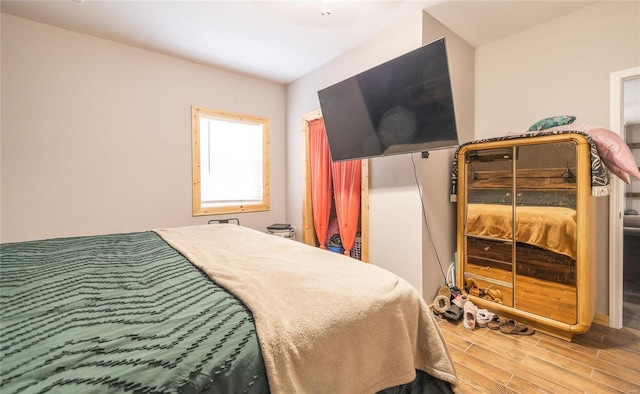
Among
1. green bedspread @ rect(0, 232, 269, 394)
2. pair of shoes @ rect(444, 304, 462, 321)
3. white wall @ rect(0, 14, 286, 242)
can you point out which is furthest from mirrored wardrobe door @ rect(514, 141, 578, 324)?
white wall @ rect(0, 14, 286, 242)

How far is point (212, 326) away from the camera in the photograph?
74 cm

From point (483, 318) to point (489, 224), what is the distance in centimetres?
77

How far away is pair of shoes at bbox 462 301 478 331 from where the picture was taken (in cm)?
218

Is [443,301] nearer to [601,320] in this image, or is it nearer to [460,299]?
[460,299]

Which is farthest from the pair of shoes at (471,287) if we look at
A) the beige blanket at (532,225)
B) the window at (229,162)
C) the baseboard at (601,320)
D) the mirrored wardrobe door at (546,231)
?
the window at (229,162)

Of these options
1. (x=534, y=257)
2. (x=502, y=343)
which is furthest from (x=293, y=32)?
(x=502, y=343)

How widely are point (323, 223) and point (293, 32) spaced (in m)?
2.16

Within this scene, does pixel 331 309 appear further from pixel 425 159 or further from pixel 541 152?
pixel 541 152

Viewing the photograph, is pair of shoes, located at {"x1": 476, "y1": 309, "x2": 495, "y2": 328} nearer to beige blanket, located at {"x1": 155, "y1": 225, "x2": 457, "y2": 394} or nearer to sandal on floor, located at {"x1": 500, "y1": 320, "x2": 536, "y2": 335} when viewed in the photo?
sandal on floor, located at {"x1": 500, "y1": 320, "x2": 536, "y2": 335}

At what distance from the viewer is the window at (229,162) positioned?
3.38m

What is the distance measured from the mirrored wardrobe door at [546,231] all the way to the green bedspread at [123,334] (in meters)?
2.29

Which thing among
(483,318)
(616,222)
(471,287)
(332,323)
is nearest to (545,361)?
(483,318)

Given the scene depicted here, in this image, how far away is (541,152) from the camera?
2084 millimetres

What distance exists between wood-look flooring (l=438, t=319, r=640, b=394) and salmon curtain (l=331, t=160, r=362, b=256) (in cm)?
133
